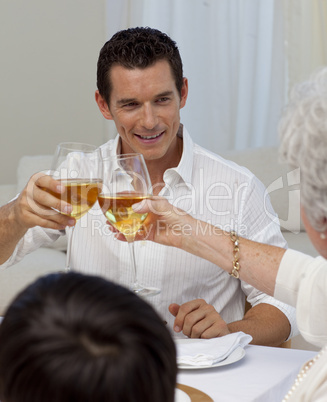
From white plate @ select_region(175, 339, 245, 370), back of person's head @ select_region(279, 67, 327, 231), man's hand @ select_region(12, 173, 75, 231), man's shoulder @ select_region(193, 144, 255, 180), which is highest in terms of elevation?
back of person's head @ select_region(279, 67, 327, 231)

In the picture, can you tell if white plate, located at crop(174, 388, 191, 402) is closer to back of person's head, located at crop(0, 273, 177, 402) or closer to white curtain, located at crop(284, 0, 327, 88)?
back of person's head, located at crop(0, 273, 177, 402)

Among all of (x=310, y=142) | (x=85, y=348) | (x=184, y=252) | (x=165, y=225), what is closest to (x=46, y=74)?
(x=184, y=252)

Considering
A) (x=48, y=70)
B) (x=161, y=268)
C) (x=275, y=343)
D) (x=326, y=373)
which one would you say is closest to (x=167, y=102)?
(x=161, y=268)

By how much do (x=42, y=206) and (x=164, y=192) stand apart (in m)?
0.66

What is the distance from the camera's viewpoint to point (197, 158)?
209 cm

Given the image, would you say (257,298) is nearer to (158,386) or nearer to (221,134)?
(158,386)

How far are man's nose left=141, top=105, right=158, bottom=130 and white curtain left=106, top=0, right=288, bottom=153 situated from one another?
2.54m

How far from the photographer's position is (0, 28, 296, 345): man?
1950 millimetres

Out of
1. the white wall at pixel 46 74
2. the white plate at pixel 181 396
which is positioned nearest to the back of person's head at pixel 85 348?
the white plate at pixel 181 396

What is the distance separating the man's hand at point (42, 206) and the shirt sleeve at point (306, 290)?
455mm

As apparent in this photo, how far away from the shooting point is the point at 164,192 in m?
2.01

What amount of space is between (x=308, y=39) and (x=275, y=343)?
9.79 feet

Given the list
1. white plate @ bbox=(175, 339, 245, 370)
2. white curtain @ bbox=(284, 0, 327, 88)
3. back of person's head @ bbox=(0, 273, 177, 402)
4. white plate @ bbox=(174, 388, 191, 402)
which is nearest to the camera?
back of person's head @ bbox=(0, 273, 177, 402)

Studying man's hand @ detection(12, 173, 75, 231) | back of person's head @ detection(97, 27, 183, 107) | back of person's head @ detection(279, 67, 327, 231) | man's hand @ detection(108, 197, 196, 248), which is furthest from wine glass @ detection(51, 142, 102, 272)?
back of person's head @ detection(97, 27, 183, 107)
